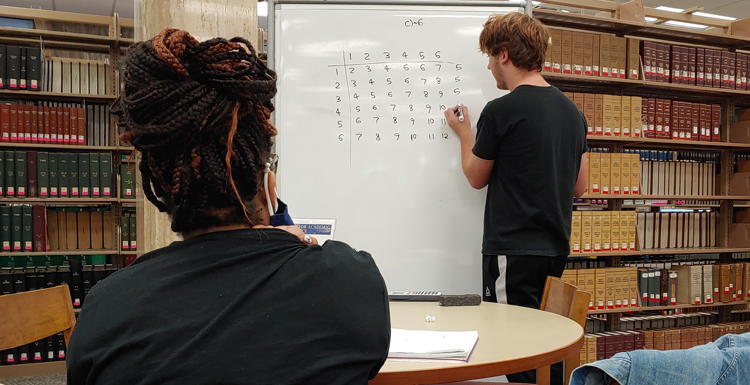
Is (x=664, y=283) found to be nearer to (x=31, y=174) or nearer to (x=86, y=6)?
(x=31, y=174)

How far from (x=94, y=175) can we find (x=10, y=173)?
0.54 m

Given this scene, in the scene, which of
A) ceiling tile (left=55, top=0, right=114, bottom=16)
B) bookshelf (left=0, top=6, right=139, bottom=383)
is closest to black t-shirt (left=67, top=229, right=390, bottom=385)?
bookshelf (left=0, top=6, right=139, bottom=383)

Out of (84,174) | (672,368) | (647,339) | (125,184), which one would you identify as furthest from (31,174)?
(647,339)

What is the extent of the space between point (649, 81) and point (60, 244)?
4491mm

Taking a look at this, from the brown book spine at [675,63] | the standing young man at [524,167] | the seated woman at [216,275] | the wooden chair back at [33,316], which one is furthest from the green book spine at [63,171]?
the brown book spine at [675,63]

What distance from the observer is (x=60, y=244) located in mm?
4156

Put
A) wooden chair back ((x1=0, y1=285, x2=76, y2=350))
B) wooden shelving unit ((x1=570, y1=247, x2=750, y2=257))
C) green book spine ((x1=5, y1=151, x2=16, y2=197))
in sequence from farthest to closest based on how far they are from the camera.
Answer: green book spine ((x1=5, y1=151, x2=16, y2=197)) → wooden shelving unit ((x1=570, y1=247, x2=750, y2=257)) → wooden chair back ((x1=0, y1=285, x2=76, y2=350))

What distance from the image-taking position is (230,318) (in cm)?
61

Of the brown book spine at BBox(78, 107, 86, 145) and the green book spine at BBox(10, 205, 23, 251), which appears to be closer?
the green book spine at BBox(10, 205, 23, 251)

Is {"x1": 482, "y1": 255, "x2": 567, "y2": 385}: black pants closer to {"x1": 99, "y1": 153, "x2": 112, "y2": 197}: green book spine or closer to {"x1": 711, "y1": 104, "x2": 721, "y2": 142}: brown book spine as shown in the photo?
{"x1": 711, "y1": 104, "x2": 721, "y2": 142}: brown book spine

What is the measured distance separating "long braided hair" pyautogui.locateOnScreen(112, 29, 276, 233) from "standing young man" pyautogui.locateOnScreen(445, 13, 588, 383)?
1.17 meters

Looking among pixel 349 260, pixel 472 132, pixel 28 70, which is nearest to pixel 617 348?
pixel 472 132

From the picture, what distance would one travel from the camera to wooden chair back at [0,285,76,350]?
1.26 meters

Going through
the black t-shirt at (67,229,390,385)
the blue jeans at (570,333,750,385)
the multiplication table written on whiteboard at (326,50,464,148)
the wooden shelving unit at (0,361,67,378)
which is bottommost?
the wooden shelving unit at (0,361,67,378)
